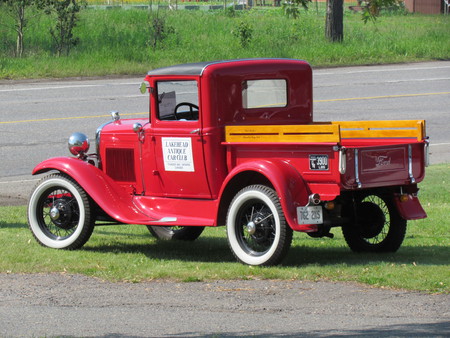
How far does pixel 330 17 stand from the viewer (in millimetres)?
31297

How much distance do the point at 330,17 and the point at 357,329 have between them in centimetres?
2595

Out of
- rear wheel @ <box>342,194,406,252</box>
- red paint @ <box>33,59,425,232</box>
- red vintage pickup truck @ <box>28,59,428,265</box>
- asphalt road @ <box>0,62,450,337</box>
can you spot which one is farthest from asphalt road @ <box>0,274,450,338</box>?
rear wheel @ <box>342,194,406,252</box>

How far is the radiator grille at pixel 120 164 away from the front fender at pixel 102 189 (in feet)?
0.63

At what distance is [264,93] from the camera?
9.18 meters

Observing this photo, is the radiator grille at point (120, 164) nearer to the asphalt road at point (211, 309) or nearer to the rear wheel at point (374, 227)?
the asphalt road at point (211, 309)

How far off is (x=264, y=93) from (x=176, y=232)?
70.6 inches

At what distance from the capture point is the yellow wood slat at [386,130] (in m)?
8.44

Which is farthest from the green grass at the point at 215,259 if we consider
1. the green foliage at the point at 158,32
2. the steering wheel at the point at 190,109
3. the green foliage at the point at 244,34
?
the green foliage at the point at 244,34

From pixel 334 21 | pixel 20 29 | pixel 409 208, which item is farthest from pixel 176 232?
pixel 334 21

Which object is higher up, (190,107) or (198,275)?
(190,107)

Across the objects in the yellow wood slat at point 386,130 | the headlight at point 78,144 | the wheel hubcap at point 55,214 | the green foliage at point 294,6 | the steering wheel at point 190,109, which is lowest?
the wheel hubcap at point 55,214

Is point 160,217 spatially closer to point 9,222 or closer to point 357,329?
point 9,222

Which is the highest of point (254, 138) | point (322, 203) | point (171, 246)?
point (254, 138)

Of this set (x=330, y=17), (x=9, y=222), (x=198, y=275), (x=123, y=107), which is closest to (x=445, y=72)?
(x=330, y=17)
